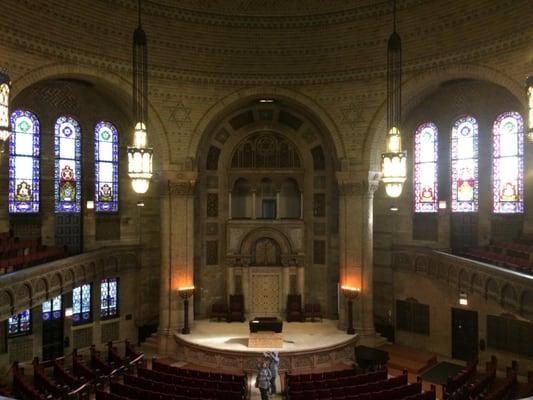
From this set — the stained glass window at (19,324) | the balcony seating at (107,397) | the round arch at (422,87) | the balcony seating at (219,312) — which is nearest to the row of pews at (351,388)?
the balcony seating at (107,397)

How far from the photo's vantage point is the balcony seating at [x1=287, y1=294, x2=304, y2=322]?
25.0 metres

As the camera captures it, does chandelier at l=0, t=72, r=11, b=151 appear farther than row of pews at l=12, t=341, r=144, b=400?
No

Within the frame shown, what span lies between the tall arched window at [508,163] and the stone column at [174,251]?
13.5 metres

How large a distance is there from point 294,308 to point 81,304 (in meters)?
10.2

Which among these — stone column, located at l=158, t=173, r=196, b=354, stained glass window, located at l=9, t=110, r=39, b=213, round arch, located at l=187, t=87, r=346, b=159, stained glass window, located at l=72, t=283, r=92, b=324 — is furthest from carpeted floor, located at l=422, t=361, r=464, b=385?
stained glass window, located at l=9, t=110, r=39, b=213

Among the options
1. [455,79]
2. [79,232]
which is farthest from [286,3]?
[79,232]

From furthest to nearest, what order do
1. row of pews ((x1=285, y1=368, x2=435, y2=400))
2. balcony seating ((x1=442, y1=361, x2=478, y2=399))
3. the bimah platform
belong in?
the bimah platform, balcony seating ((x1=442, y1=361, x2=478, y2=399)), row of pews ((x1=285, y1=368, x2=435, y2=400))

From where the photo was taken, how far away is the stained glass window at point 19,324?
19984mm

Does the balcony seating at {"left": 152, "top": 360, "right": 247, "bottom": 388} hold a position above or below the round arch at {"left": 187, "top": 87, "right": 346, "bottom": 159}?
below

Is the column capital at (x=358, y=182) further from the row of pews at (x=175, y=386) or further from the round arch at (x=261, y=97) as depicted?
the row of pews at (x=175, y=386)

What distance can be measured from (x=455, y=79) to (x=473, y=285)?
28.5 feet

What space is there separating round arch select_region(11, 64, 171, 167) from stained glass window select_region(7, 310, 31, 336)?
8.58 metres

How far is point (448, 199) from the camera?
23.2 m

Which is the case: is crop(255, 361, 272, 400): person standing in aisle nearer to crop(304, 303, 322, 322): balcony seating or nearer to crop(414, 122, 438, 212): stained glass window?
crop(304, 303, 322, 322): balcony seating
